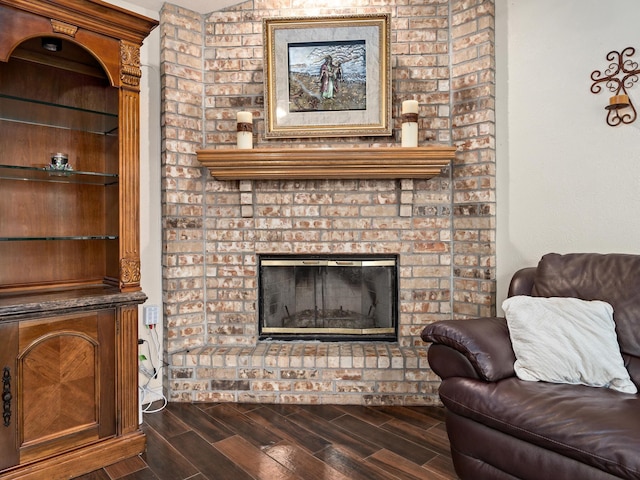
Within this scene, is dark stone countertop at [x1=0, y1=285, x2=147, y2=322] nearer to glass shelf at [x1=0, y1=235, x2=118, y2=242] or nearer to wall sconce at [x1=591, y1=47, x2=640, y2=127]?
glass shelf at [x1=0, y1=235, x2=118, y2=242]

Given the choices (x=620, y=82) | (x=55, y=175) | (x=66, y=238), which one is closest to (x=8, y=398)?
(x=66, y=238)

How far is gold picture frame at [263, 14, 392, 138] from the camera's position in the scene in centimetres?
254

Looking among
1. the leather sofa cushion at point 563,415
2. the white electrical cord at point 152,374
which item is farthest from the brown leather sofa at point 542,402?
the white electrical cord at point 152,374

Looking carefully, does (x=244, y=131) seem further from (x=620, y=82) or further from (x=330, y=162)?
(x=620, y=82)

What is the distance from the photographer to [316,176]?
8.29 feet

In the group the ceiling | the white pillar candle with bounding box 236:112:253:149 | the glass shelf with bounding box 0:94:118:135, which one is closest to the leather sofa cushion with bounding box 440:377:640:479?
the white pillar candle with bounding box 236:112:253:149

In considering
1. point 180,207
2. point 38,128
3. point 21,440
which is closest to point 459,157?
point 180,207

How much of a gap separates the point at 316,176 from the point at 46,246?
1.53 metres

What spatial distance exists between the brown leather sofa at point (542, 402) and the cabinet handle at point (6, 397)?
1.82m

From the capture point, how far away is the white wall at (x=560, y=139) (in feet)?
6.93

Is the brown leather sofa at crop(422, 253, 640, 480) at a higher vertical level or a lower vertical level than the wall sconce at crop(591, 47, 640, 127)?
lower

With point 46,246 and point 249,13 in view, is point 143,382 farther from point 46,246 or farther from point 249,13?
point 249,13

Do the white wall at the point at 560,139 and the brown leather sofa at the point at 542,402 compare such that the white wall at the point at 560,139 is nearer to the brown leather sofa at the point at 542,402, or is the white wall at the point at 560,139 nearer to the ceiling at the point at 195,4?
the brown leather sofa at the point at 542,402

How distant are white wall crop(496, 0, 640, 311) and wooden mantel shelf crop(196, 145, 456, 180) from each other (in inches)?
19.8
